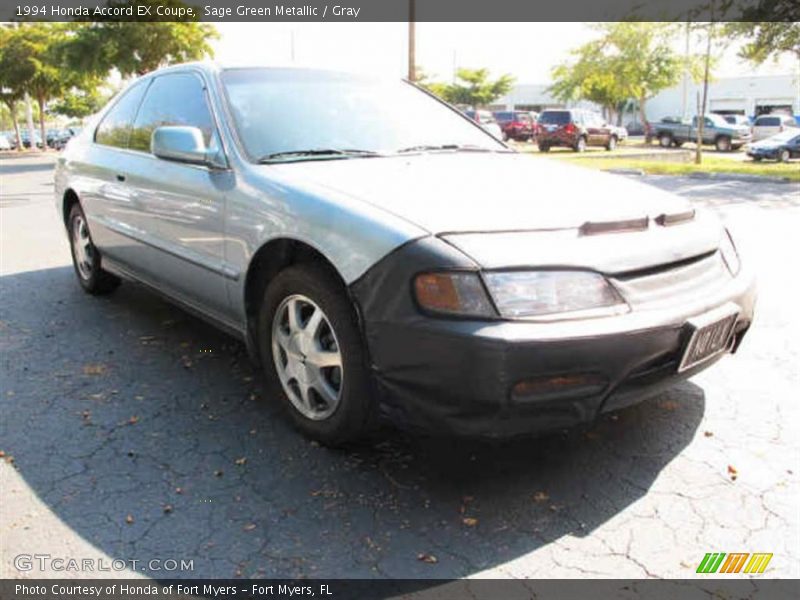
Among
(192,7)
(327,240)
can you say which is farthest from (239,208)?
(192,7)

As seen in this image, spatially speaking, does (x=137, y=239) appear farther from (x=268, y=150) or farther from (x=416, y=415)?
(x=416, y=415)

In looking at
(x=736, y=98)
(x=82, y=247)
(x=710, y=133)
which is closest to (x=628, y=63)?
(x=710, y=133)

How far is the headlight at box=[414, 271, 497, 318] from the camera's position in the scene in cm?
233

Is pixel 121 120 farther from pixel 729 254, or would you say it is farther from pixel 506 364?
pixel 729 254

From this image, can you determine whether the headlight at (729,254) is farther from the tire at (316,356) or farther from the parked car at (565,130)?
the parked car at (565,130)

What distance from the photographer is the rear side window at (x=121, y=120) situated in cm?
460

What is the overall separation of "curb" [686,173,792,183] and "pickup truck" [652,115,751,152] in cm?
1878

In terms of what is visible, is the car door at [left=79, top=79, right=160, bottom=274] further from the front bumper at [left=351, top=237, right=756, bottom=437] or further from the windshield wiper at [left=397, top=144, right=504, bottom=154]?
Answer: the front bumper at [left=351, top=237, right=756, bottom=437]

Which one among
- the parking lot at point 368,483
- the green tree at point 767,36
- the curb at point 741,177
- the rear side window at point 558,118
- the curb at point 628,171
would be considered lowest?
the parking lot at point 368,483

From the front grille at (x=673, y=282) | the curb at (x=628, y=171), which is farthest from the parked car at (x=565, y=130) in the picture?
the front grille at (x=673, y=282)

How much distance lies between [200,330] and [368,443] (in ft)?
6.54

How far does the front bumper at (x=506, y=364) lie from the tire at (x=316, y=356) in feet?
0.44

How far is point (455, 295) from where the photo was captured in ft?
7.70

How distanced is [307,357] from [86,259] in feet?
10.6
